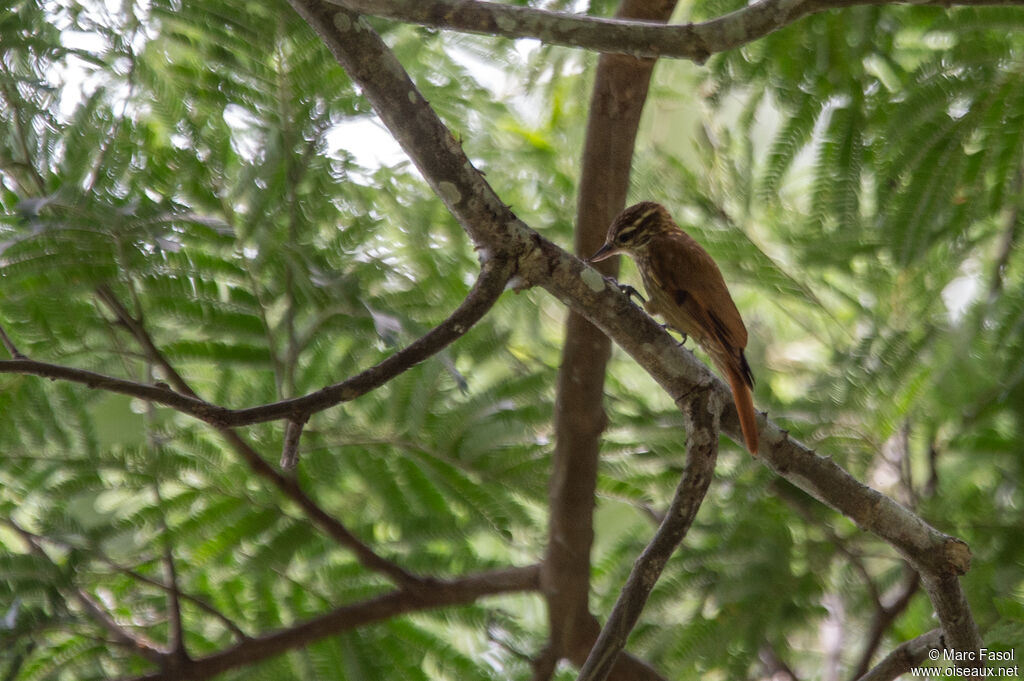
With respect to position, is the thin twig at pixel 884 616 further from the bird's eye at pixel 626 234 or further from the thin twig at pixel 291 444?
the thin twig at pixel 291 444

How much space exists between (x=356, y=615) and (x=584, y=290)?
1.99 metres

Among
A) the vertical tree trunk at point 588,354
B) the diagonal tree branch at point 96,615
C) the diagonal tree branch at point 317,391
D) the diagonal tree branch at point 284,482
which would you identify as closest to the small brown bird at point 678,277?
the vertical tree trunk at point 588,354

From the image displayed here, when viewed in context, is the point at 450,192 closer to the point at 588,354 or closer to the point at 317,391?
the point at 317,391

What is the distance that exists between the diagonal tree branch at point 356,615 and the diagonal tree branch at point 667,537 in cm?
160

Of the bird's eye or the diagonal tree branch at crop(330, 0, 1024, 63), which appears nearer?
the diagonal tree branch at crop(330, 0, 1024, 63)

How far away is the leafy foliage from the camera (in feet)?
11.1

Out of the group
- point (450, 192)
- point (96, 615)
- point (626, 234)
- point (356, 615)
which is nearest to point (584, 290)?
point (450, 192)

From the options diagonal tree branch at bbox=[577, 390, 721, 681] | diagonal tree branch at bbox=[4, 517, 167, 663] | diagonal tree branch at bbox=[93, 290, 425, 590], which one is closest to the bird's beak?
diagonal tree branch at bbox=[577, 390, 721, 681]

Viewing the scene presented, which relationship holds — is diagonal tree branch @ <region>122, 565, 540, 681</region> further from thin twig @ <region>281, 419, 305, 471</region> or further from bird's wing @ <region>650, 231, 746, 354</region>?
thin twig @ <region>281, 419, 305, 471</region>

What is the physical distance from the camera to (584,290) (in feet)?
8.15

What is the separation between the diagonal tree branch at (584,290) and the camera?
7.51ft

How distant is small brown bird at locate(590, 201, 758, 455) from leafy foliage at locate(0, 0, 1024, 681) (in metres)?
0.56

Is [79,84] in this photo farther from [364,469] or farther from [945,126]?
[945,126]

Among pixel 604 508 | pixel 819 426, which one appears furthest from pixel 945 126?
pixel 604 508
